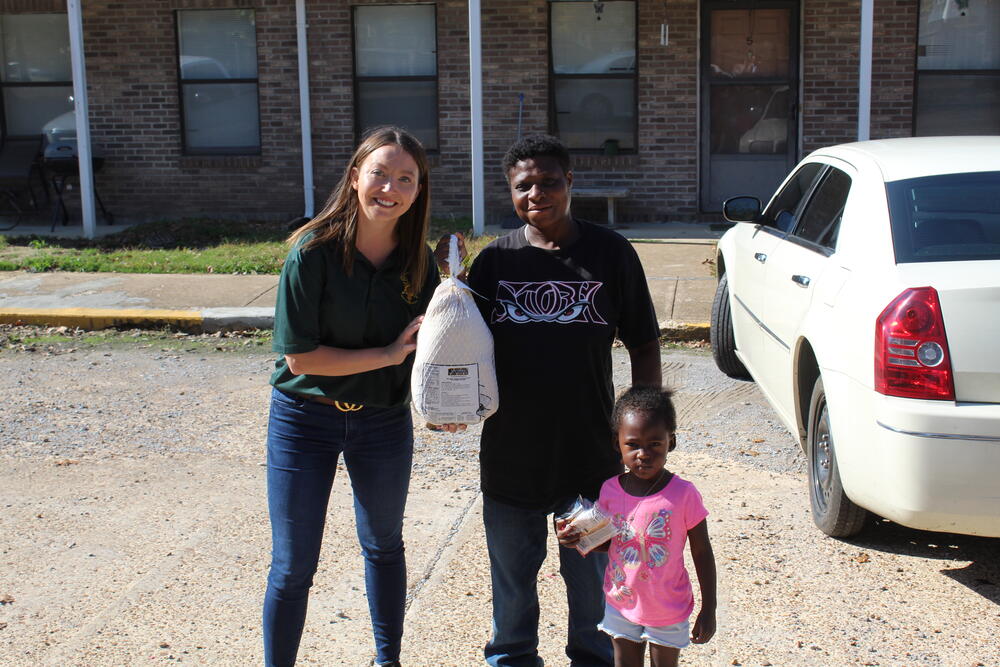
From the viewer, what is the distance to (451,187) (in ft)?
42.7

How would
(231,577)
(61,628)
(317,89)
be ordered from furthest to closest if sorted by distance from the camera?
(317,89) → (231,577) → (61,628)

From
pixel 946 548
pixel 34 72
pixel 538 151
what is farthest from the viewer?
pixel 34 72

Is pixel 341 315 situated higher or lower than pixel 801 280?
higher

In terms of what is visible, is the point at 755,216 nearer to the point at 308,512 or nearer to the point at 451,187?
the point at 308,512

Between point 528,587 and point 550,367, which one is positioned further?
point 528,587

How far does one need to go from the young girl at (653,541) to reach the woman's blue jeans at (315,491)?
62cm

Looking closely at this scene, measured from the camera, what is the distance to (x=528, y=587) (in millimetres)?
3033

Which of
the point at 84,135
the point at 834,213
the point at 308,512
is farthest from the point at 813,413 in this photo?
the point at 84,135

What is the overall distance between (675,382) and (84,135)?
26.6 ft

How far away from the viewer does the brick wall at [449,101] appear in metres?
12.3

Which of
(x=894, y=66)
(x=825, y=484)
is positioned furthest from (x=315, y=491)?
(x=894, y=66)

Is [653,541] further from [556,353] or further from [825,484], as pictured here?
[825,484]

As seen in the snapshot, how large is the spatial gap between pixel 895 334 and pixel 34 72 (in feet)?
41.5

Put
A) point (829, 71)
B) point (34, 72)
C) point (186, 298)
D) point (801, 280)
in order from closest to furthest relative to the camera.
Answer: point (801, 280) < point (186, 298) < point (829, 71) < point (34, 72)
